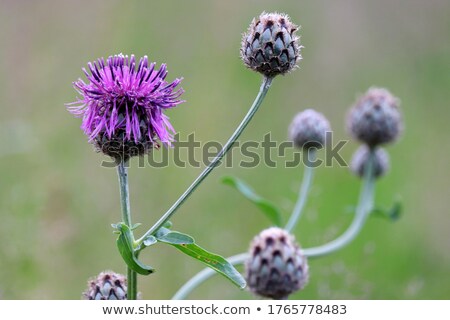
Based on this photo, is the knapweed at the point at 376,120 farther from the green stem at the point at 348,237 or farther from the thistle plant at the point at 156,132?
the thistle plant at the point at 156,132

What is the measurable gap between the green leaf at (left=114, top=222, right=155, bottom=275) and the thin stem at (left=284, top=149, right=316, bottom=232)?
4.18 ft

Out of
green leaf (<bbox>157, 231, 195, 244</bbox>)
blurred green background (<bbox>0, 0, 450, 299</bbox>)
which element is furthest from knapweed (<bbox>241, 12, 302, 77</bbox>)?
blurred green background (<bbox>0, 0, 450, 299</bbox>)

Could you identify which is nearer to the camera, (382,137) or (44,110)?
(382,137)

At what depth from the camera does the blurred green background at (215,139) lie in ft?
15.5

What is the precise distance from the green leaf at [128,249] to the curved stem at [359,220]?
1492 millimetres

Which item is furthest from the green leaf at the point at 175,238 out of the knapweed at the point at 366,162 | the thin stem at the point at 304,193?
the knapweed at the point at 366,162

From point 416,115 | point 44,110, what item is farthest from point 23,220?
point 416,115

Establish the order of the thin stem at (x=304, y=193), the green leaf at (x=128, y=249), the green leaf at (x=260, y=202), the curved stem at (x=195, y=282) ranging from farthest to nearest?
the thin stem at (x=304, y=193) < the green leaf at (x=260, y=202) < the curved stem at (x=195, y=282) < the green leaf at (x=128, y=249)

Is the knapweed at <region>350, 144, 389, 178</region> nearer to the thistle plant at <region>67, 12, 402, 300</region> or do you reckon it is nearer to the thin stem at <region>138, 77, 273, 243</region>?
the thistle plant at <region>67, 12, 402, 300</region>

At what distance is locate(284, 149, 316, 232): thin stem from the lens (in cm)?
373

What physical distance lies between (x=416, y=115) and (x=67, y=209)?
3.77m

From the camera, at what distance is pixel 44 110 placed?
586cm

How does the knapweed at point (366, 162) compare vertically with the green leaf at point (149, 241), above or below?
above
